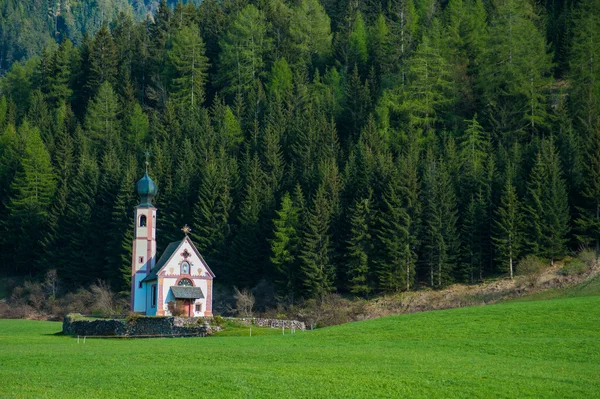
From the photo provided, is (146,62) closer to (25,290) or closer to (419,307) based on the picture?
(25,290)

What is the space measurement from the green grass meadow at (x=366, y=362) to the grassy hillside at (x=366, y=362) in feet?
0.13

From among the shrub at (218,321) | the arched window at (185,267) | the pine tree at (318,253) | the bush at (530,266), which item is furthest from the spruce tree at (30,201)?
the bush at (530,266)

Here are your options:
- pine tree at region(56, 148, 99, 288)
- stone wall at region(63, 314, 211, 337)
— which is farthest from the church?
pine tree at region(56, 148, 99, 288)

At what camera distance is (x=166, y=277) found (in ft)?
221

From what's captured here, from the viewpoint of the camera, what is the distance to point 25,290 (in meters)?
84.5

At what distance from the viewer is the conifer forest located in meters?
69.7

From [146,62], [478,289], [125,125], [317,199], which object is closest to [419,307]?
[478,289]

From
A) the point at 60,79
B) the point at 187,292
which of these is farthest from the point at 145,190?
the point at 60,79

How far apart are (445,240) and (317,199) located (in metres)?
11.2

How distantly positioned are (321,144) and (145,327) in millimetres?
35523

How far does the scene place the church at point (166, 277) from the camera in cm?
6719

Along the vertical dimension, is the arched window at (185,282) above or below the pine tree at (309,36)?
below

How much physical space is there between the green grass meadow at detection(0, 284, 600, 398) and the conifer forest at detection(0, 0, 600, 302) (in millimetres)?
21107

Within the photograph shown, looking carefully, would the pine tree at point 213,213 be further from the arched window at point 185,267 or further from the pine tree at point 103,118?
the pine tree at point 103,118
